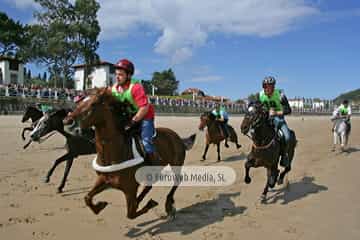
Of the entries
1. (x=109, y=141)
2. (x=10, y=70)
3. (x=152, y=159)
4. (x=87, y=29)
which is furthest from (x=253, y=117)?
(x=10, y=70)

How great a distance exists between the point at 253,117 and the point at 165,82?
3944 inches

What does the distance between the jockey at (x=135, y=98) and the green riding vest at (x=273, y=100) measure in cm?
350

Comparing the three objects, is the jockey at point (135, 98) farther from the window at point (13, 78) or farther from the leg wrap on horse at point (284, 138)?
the window at point (13, 78)

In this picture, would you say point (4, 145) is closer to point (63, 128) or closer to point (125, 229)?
point (63, 128)

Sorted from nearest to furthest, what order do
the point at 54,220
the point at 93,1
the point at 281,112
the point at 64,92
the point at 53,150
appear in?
the point at 54,220
the point at 281,112
the point at 53,150
the point at 64,92
the point at 93,1

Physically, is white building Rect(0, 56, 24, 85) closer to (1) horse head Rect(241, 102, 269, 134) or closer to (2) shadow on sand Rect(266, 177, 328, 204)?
(2) shadow on sand Rect(266, 177, 328, 204)

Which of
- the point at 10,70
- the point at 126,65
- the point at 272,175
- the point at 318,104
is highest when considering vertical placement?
the point at 10,70

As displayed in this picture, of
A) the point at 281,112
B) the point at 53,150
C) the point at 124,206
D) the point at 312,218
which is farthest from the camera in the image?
the point at 53,150

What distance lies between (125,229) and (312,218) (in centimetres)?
349

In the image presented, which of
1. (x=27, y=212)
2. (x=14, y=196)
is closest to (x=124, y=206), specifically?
(x=27, y=212)

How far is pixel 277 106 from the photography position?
815 centimetres

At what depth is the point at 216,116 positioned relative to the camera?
14.1 m

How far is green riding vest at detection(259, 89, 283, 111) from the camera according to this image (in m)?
8.09

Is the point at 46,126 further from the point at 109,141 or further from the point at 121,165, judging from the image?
the point at 121,165
